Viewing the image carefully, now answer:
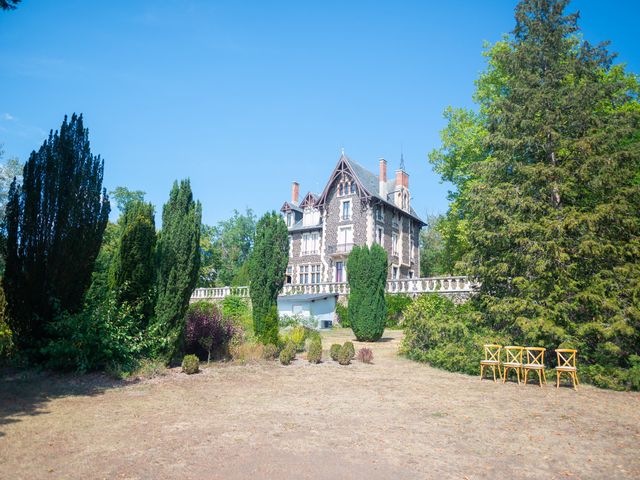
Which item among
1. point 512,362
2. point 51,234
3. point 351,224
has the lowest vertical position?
point 512,362

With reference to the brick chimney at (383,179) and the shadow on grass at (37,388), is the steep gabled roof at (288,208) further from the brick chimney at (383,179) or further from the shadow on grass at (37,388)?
the shadow on grass at (37,388)

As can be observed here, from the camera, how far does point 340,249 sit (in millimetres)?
37406

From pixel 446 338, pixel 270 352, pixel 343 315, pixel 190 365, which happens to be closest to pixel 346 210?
pixel 343 315

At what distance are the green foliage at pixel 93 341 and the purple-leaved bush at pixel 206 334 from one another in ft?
7.28

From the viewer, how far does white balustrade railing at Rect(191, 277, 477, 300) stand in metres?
26.8

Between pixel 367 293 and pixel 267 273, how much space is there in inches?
281

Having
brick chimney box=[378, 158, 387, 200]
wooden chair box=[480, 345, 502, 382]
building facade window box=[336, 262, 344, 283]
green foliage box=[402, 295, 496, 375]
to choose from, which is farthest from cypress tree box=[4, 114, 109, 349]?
brick chimney box=[378, 158, 387, 200]

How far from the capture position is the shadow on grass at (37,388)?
24.2 ft

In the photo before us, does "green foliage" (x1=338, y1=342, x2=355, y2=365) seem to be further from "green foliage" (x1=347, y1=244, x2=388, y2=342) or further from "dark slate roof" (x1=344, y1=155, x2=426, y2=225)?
"dark slate roof" (x1=344, y1=155, x2=426, y2=225)

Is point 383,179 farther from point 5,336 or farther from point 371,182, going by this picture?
point 5,336

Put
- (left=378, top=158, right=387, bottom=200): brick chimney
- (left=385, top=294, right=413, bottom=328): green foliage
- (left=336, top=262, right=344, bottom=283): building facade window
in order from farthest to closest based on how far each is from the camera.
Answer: (left=378, top=158, right=387, bottom=200): brick chimney < (left=336, top=262, right=344, bottom=283): building facade window < (left=385, top=294, right=413, bottom=328): green foliage

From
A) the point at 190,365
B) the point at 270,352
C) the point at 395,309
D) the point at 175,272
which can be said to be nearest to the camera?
the point at 190,365

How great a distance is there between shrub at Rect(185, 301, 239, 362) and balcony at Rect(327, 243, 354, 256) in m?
23.2

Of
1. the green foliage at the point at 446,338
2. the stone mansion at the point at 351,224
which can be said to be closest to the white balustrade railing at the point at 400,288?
the stone mansion at the point at 351,224
